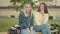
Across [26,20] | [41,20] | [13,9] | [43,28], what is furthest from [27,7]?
[13,9]

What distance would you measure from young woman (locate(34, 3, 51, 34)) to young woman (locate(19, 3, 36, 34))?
0.11 meters

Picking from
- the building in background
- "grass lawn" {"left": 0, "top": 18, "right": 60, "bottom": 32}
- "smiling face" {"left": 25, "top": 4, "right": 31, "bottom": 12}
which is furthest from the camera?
the building in background

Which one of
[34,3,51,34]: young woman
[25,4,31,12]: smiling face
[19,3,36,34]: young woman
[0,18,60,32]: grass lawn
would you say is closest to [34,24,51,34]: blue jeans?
[34,3,51,34]: young woman

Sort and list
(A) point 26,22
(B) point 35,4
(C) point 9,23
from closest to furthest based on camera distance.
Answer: (A) point 26,22
(B) point 35,4
(C) point 9,23

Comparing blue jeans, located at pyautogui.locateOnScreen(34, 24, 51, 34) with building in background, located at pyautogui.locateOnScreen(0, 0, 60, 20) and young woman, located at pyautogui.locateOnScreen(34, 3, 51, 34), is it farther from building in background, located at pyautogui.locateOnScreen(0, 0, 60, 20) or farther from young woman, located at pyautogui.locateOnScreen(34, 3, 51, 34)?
building in background, located at pyautogui.locateOnScreen(0, 0, 60, 20)

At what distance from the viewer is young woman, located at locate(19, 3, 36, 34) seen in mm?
3842

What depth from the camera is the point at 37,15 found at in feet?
13.0

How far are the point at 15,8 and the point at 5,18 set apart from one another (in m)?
0.34

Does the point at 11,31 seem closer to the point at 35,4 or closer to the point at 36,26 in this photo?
the point at 36,26

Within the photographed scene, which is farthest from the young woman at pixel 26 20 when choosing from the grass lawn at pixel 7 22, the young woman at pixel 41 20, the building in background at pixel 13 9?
the building in background at pixel 13 9

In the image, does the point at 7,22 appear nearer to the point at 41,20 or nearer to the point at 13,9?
the point at 13,9

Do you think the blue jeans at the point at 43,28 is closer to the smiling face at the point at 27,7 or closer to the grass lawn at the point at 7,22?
the smiling face at the point at 27,7

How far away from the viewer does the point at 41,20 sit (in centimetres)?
396

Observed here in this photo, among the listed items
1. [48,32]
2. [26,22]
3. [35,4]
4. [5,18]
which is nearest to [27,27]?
[26,22]
